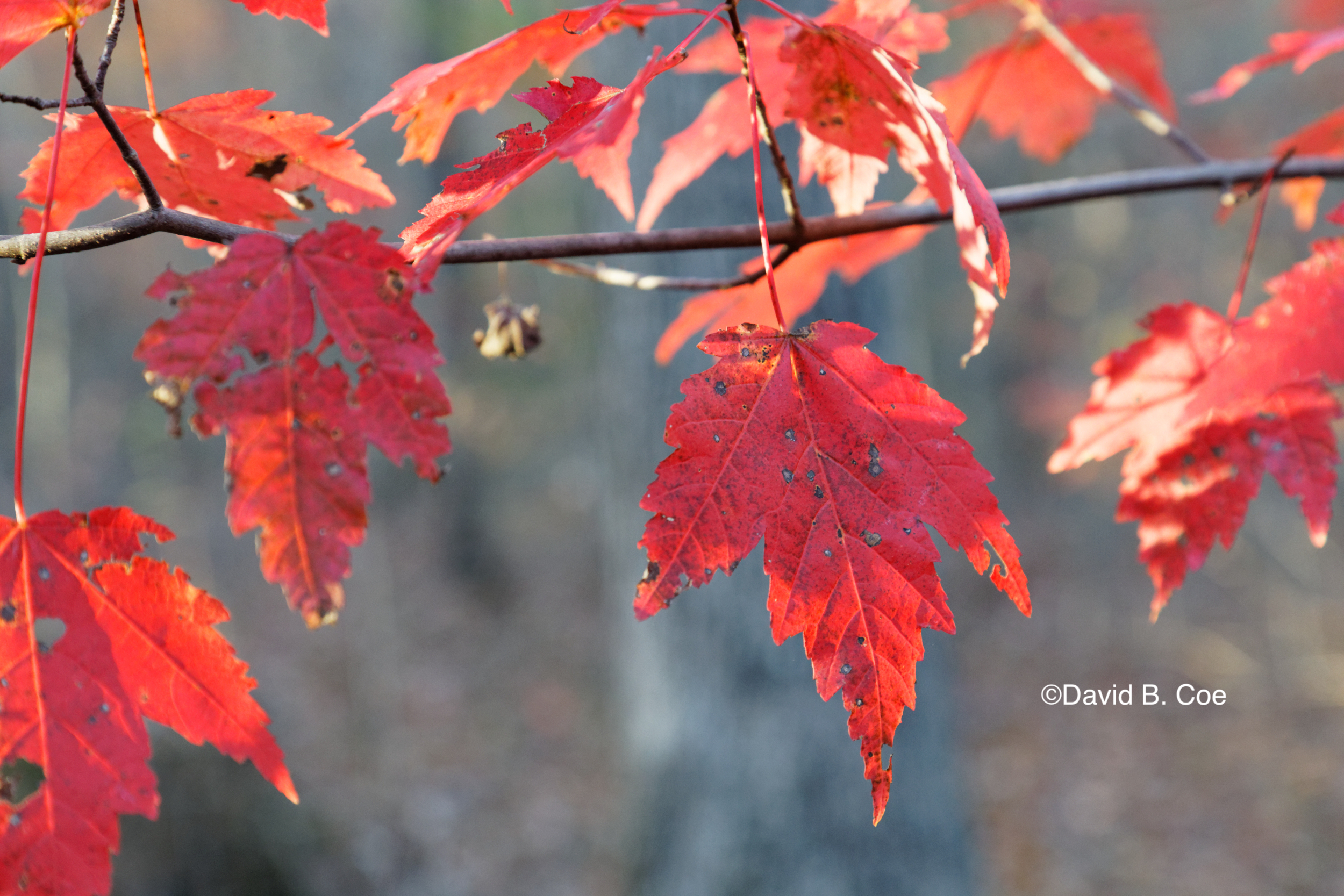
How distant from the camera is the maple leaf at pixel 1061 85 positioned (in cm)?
198

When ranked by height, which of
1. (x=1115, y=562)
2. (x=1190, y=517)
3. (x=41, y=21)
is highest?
(x=41, y=21)

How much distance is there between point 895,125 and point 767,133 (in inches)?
5.5

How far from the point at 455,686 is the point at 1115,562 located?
7.73 m

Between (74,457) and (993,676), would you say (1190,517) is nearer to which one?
(993,676)

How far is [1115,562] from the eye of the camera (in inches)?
408

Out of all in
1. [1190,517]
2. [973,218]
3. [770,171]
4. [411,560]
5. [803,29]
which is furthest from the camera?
[411,560]

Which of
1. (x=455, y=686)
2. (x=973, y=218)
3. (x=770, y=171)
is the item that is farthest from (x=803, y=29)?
(x=455, y=686)

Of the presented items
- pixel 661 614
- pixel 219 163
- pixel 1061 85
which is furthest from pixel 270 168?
pixel 661 614

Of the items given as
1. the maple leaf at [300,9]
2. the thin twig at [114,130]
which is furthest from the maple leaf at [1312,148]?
Answer: the thin twig at [114,130]

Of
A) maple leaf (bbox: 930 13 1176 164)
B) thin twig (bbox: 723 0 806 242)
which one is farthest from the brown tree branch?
maple leaf (bbox: 930 13 1176 164)

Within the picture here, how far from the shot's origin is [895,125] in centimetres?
95

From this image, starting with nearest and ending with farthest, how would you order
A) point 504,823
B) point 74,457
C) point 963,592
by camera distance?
point 504,823, point 963,592, point 74,457

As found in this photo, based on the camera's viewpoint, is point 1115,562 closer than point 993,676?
No

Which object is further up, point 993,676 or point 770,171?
point 770,171
